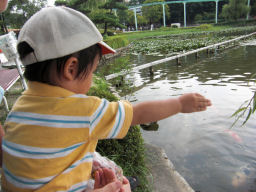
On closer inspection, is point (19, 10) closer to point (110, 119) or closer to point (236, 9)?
point (110, 119)

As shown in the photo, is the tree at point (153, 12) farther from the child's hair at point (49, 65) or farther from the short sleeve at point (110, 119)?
the short sleeve at point (110, 119)

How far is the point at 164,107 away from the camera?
0.98m

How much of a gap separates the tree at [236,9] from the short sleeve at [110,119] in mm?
45141

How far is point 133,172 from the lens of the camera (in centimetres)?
210

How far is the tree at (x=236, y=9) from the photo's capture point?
37812 mm

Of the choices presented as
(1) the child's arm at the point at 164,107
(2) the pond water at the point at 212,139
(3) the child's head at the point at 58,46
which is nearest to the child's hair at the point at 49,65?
(3) the child's head at the point at 58,46

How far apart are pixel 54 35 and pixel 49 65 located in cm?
14

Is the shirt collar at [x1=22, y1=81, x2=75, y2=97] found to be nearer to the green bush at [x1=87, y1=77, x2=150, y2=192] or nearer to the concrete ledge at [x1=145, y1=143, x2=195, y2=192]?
Result: the green bush at [x1=87, y1=77, x2=150, y2=192]

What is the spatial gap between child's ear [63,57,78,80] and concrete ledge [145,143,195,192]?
164 centimetres

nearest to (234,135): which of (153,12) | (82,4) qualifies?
(82,4)

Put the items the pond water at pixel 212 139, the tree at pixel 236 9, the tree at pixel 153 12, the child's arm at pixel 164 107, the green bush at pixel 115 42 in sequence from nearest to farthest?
the child's arm at pixel 164 107
the pond water at pixel 212 139
the green bush at pixel 115 42
the tree at pixel 236 9
the tree at pixel 153 12

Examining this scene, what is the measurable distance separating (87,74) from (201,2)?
58064mm

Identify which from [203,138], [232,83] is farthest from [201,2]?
[203,138]

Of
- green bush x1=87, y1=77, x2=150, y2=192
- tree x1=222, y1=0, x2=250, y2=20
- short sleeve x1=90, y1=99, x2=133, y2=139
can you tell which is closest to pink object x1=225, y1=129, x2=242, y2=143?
green bush x1=87, y1=77, x2=150, y2=192
